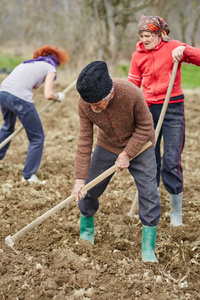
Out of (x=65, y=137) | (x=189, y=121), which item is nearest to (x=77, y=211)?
(x=65, y=137)

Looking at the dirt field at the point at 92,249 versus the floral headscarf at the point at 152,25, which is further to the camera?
the floral headscarf at the point at 152,25

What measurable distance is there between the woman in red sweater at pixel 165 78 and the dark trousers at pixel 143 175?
0.59m

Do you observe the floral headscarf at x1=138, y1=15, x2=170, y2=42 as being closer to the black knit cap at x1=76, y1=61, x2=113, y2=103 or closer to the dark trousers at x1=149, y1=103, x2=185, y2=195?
the dark trousers at x1=149, y1=103, x2=185, y2=195

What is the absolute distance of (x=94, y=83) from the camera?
7.01 ft

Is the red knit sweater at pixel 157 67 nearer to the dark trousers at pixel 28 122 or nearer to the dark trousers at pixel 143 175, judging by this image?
the dark trousers at pixel 143 175

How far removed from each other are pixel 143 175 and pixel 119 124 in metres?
0.44

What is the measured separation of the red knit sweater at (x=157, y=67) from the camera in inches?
117

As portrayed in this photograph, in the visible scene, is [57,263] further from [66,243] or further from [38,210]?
[38,210]

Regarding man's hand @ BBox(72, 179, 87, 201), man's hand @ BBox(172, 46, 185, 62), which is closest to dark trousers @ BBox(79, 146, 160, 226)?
man's hand @ BBox(72, 179, 87, 201)

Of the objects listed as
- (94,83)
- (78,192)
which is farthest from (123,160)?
(94,83)

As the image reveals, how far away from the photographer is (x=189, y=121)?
7742 mm

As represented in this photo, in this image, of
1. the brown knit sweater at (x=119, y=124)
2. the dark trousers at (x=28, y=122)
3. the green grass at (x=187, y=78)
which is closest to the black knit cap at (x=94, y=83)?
the brown knit sweater at (x=119, y=124)

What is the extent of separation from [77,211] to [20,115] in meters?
1.45

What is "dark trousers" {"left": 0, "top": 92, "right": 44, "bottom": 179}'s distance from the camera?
412 centimetres
